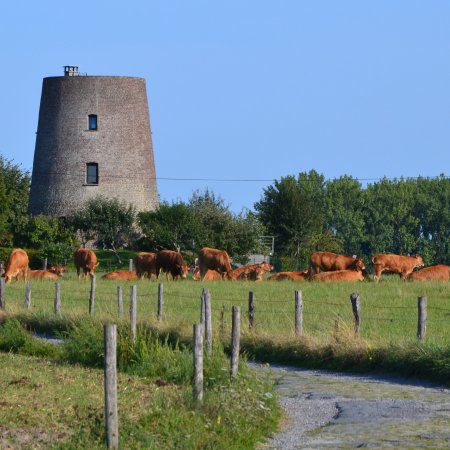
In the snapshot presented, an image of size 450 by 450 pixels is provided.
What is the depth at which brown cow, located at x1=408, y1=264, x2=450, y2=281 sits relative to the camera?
44.8 metres

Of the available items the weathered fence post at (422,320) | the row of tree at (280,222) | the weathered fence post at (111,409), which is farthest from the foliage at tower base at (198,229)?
the weathered fence post at (111,409)

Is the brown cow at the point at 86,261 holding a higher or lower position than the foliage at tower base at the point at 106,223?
lower

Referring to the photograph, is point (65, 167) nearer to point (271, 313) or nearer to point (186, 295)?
point (186, 295)

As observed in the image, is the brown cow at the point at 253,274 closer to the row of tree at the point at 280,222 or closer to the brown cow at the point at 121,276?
the brown cow at the point at 121,276

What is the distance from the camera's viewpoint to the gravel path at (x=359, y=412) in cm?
1362

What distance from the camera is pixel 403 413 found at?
15320 millimetres

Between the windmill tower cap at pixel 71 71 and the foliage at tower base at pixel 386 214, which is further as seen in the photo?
the foliage at tower base at pixel 386 214

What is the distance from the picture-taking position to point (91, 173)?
7519cm

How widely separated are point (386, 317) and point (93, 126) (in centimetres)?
4961

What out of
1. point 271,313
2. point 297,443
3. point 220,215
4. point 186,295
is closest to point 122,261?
point 220,215

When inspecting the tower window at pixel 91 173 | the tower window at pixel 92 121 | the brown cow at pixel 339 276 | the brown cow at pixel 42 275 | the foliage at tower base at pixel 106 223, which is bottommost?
the brown cow at pixel 42 275

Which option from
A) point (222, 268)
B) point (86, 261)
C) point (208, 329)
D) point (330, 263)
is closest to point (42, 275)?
point (86, 261)

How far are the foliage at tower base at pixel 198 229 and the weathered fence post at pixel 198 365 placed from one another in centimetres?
5497

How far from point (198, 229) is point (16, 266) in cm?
2456
